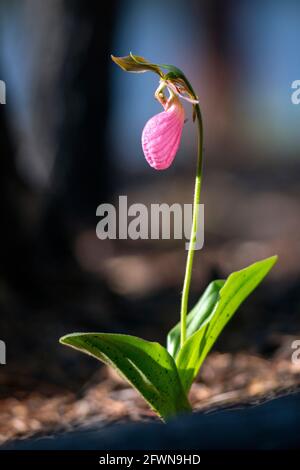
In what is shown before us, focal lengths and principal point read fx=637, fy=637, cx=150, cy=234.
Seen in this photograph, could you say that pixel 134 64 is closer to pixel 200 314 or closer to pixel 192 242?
pixel 192 242

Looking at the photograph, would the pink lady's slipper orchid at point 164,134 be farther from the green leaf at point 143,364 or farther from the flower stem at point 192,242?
the green leaf at point 143,364

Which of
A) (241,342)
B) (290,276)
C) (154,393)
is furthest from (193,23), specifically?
(154,393)

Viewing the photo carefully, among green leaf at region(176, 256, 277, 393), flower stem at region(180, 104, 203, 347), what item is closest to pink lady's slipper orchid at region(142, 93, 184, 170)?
Result: flower stem at region(180, 104, 203, 347)

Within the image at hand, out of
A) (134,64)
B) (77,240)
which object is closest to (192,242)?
(134,64)

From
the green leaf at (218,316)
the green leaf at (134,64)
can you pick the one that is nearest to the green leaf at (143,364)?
the green leaf at (218,316)

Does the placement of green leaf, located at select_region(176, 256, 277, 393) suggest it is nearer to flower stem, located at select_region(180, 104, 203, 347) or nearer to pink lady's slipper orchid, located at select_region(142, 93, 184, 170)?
flower stem, located at select_region(180, 104, 203, 347)
